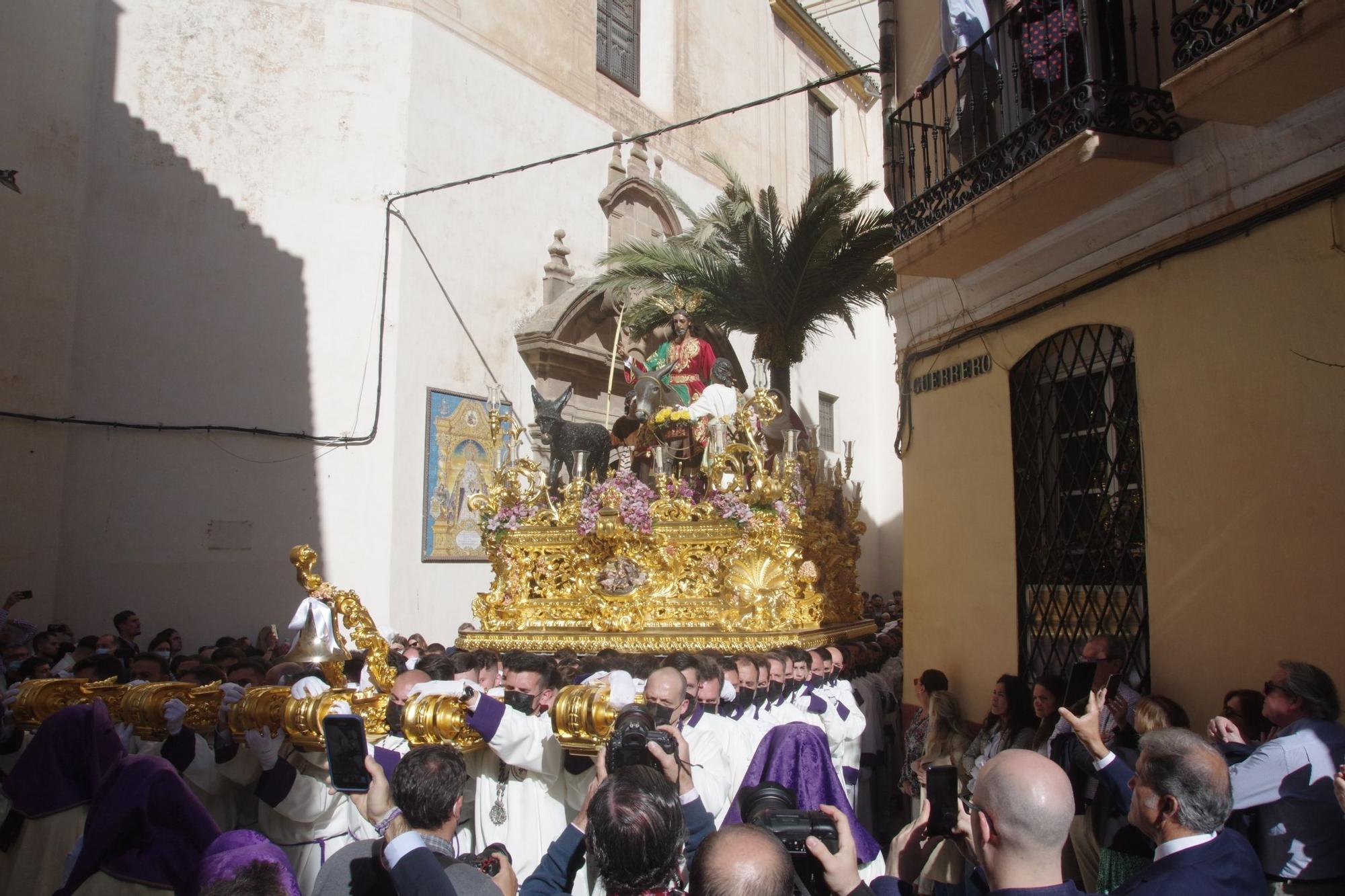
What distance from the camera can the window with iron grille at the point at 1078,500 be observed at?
628 cm

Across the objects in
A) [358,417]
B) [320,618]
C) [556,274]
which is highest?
[556,274]

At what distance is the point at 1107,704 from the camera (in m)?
4.98

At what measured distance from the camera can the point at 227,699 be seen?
173 inches

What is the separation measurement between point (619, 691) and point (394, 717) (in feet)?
3.15

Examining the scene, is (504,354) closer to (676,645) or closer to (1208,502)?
(676,645)

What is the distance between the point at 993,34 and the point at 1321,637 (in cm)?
431

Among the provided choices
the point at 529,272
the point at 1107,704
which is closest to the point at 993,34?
the point at 1107,704

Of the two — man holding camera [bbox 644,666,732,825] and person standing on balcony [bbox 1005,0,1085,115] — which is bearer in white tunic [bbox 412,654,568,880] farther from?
person standing on balcony [bbox 1005,0,1085,115]

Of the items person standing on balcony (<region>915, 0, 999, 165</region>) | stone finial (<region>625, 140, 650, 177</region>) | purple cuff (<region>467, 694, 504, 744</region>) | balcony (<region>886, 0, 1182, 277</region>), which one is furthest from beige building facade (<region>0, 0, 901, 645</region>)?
purple cuff (<region>467, 694, 504, 744</region>)

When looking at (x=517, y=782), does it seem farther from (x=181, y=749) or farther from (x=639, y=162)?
(x=639, y=162)

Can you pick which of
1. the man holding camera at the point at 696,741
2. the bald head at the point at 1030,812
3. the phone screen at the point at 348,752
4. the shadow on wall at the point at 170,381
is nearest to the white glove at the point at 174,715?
the phone screen at the point at 348,752

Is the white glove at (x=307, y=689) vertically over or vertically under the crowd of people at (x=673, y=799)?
over

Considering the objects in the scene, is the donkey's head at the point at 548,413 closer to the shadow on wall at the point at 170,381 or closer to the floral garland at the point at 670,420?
the floral garland at the point at 670,420

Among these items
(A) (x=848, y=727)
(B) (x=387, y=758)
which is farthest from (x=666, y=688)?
(A) (x=848, y=727)
